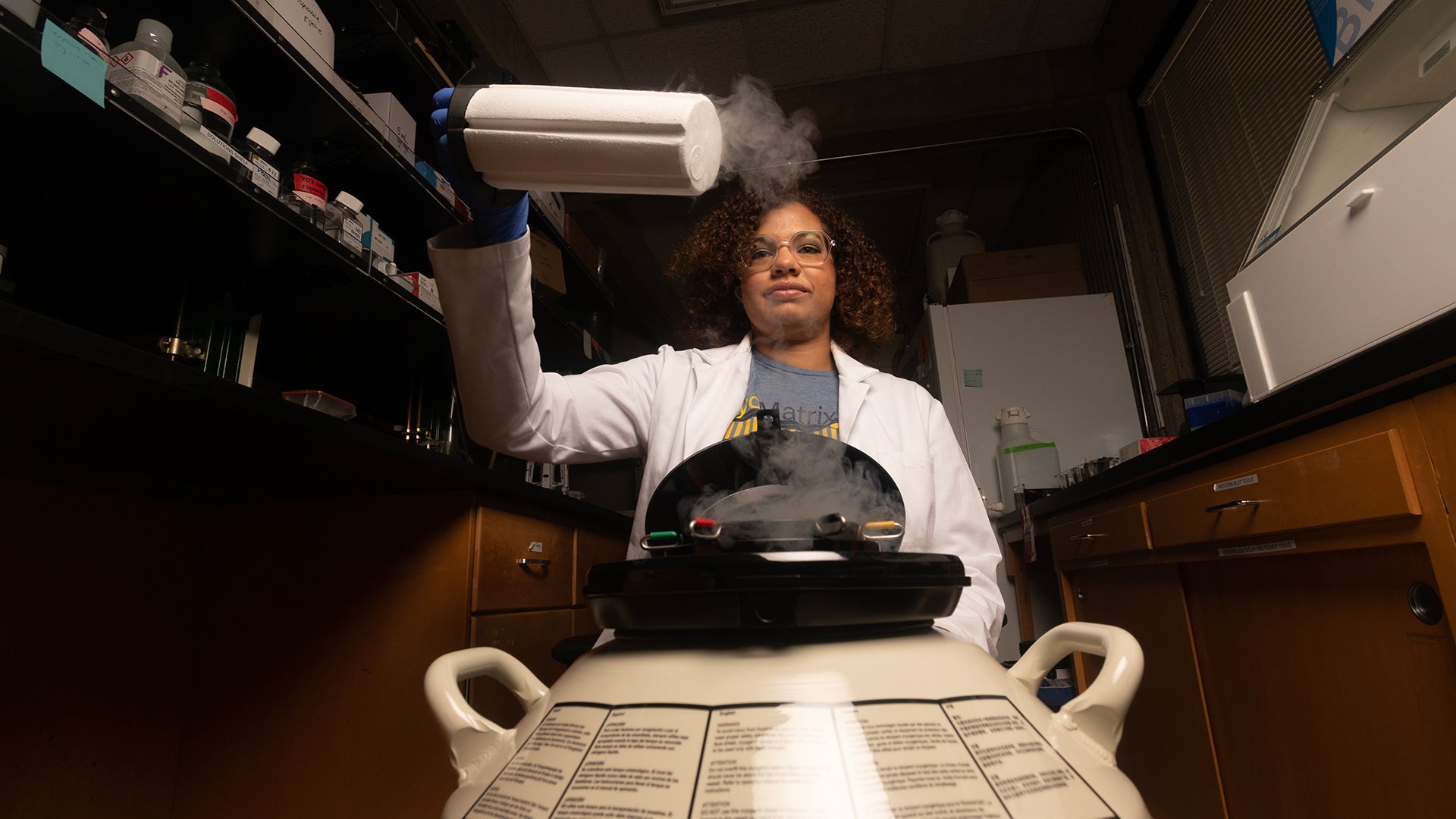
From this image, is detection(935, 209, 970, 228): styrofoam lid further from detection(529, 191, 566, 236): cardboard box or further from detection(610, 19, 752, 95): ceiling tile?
detection(529, 191, 566, 236): cardboard box

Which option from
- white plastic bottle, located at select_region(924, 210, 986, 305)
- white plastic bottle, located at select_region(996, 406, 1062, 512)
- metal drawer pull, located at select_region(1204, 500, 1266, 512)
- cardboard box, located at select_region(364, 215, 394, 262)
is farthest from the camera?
white plastic bottle, located at select_region(924, 210, 986, 305)

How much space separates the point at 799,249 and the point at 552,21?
7.08ft

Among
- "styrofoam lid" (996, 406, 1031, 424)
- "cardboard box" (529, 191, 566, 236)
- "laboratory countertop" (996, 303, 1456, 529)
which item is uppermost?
"cardboard box" (529, 191, 566, 236)

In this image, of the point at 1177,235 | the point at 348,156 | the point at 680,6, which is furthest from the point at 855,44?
the point at 348,156

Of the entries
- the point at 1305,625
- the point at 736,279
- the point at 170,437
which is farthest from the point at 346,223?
the point at 1305,625

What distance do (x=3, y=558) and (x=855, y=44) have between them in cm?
303

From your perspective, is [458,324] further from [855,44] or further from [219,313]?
[855,44]

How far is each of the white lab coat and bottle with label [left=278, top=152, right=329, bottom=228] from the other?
0.83 meters

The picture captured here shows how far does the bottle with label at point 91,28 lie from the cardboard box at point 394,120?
591 mm

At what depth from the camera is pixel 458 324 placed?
729 mm

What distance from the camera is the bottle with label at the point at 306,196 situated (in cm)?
142

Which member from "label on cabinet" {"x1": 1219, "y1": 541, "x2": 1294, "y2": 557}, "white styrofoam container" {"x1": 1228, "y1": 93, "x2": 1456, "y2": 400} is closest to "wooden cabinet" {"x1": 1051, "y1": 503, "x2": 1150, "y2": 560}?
"label on cabinet" {"x1": 1219, "y1": 541, "x2": 1294, "y2": 557}

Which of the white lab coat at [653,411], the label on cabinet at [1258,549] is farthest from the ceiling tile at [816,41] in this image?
the label on cabinet at [1258,549]

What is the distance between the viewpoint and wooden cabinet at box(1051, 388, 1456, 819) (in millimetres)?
742
